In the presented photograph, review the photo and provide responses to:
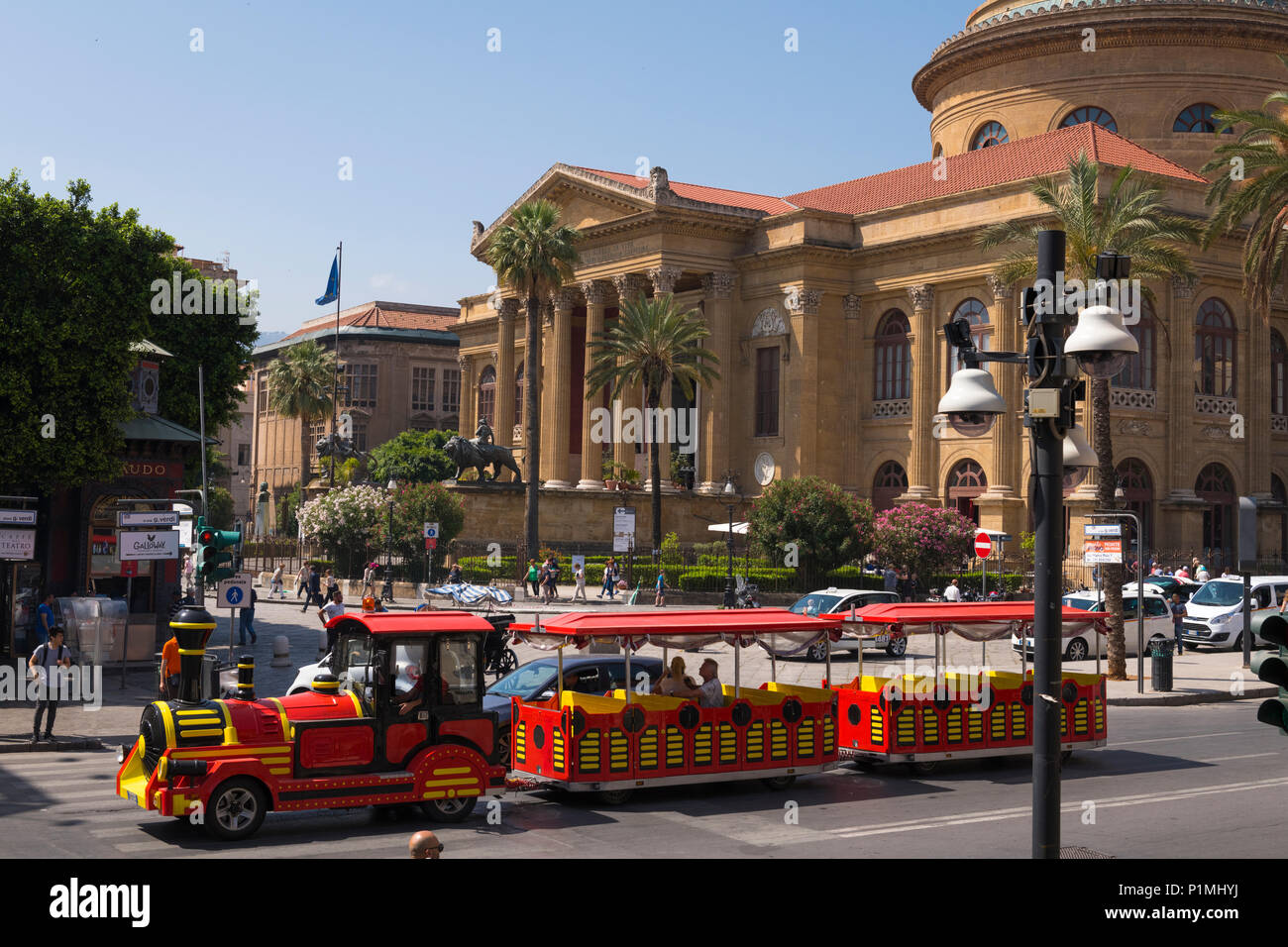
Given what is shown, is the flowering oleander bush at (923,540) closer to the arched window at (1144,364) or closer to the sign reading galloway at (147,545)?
the arched window at (1144,364)

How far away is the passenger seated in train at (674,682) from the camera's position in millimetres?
17125

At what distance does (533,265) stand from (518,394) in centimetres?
2294

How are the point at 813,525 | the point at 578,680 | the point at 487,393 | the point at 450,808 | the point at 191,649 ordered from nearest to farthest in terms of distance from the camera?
1. the point at 191,649
2. the point at 450,808
3. the point at 578,680
4. the point at 813,525
5. the point at 487,393

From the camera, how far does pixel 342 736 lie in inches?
563

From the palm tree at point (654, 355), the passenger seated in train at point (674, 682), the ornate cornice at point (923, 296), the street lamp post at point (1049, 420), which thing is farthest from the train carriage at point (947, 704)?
the ornate cornice at point (923, 296)

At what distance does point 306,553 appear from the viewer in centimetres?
6388

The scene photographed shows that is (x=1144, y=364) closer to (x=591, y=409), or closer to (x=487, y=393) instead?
(x=591, y=409)

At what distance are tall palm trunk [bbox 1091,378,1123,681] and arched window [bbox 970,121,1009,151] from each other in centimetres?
3679

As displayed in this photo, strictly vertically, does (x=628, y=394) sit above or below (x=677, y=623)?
above

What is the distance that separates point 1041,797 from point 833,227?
5416 centimetres

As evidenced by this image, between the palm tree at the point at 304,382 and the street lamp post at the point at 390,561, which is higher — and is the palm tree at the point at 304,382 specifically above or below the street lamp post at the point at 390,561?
above

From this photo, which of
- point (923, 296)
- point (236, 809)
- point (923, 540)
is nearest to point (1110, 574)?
point (923, 540)

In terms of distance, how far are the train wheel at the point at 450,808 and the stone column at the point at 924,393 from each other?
145 ft
